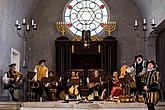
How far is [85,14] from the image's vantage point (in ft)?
61.5

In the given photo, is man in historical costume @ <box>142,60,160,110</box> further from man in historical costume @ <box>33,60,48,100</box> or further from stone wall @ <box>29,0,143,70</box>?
stone wall @ <box>29,0,143,70</box>

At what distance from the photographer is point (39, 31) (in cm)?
1834

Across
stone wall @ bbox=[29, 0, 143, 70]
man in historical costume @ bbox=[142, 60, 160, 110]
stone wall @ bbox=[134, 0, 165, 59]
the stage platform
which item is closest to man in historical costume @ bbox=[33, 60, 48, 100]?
the stage platform

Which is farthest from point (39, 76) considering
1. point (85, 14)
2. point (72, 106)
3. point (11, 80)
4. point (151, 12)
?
point (85, 14)

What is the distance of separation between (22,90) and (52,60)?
4.16 meters

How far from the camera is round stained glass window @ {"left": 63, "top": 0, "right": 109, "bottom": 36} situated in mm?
18500

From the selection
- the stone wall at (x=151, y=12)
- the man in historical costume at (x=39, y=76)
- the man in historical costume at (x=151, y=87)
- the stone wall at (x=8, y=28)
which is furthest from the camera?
the stone wall at (x=151, y=12)

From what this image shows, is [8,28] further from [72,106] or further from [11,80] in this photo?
[72,106]

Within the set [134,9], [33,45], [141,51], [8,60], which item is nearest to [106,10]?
[134,9]

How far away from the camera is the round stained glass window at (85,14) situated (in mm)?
18500

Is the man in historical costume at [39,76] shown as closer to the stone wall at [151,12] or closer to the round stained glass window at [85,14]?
the stone wall at [151,12]

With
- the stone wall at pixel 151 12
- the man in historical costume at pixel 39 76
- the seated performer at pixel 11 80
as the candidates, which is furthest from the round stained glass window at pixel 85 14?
the seated performer at pixel 11 80

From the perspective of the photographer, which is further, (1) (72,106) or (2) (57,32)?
(2) (57,32)

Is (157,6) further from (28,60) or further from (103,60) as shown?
(28,60)
